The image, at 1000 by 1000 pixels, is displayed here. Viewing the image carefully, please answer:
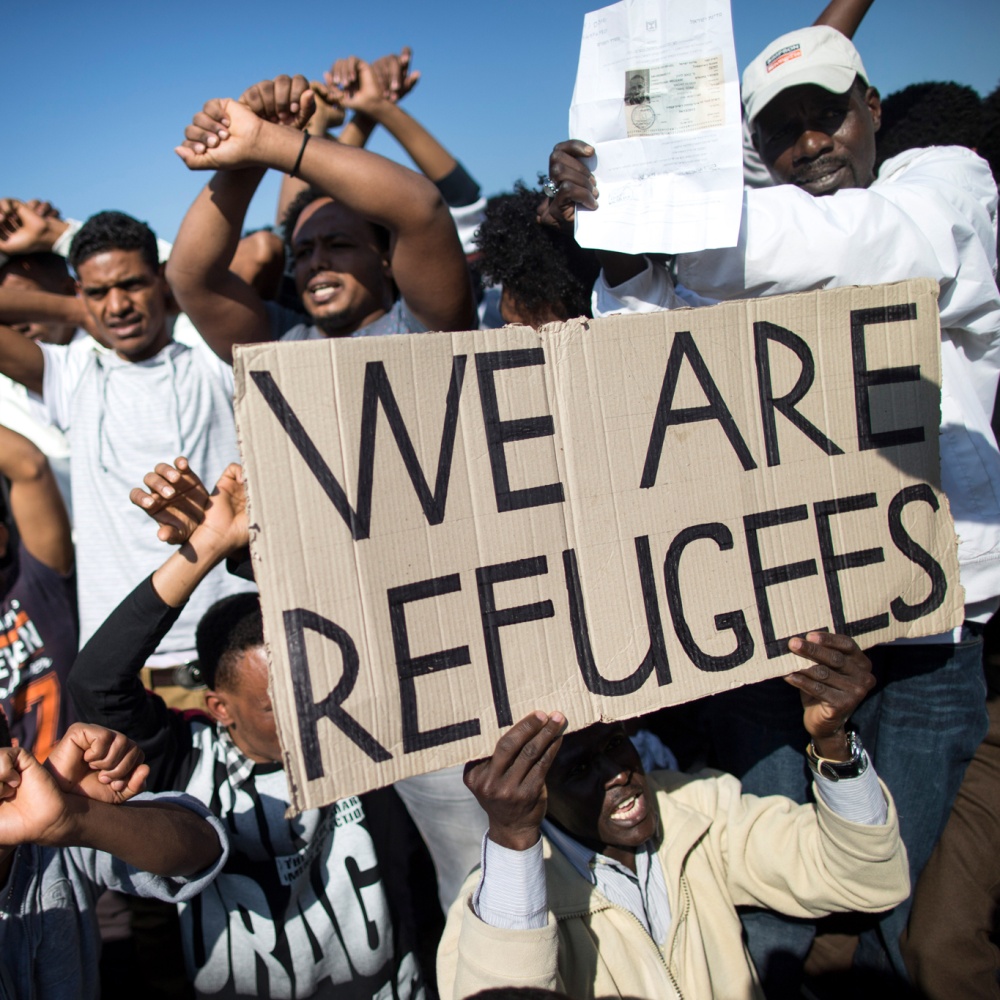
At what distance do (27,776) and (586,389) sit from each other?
1.16 metres

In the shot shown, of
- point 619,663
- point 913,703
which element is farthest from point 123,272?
point 913,703

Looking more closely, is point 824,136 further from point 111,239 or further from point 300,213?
point 111,239

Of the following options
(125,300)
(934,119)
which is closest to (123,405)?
(125,300)

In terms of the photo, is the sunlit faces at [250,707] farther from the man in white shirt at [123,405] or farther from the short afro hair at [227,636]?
the man in white shirt at [123,405]

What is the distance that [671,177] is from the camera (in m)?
1.74

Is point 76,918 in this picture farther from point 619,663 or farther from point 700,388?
point 700,388

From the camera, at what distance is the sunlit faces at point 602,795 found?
1938 mm

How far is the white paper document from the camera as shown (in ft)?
5.50

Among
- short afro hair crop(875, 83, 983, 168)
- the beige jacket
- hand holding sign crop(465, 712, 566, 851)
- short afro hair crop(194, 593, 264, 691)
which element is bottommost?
A: the beige jacket

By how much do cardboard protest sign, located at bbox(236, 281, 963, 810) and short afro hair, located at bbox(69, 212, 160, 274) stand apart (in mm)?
2145

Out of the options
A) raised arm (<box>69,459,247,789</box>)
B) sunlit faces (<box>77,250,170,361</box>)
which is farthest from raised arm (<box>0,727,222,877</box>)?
sunlit faces (<box>77,250,170,361</box>)

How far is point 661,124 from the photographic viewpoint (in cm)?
173

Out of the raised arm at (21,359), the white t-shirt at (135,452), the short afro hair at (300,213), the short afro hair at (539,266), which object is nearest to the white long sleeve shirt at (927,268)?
the short afro hair at (539,266)

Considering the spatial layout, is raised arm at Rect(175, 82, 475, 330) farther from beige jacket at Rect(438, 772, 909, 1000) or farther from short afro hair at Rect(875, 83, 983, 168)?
short afro hair at Rect(875, 83, 983, 168)
